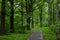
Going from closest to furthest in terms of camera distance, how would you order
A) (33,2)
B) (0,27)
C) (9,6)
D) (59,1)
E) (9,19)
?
(59,1) → (0,27) → (9,6) → (9,19) → (33,2)

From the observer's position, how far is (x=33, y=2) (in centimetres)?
4103

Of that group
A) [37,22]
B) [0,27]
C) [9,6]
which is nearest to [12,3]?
[9,6]

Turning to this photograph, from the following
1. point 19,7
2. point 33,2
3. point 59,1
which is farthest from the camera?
point 33,2

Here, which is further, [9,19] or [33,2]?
[33,2]

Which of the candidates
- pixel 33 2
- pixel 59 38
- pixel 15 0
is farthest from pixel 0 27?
pixel 33 2

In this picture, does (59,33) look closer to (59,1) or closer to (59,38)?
(59,38)

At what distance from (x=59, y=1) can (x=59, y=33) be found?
81.9 inches

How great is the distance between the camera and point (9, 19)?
2969cm

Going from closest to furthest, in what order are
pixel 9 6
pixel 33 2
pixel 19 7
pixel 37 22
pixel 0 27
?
pixel 0 27 < pixel 9 6 < pixel 19 7 < pixel 33 2 < pixel 37 22

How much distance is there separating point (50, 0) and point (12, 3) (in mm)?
15864

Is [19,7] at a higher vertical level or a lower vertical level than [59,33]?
higher

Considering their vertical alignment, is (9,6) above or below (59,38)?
above

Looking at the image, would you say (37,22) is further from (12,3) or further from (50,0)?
(12,3)

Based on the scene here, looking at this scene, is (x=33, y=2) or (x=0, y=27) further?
(x=33, y=2)
